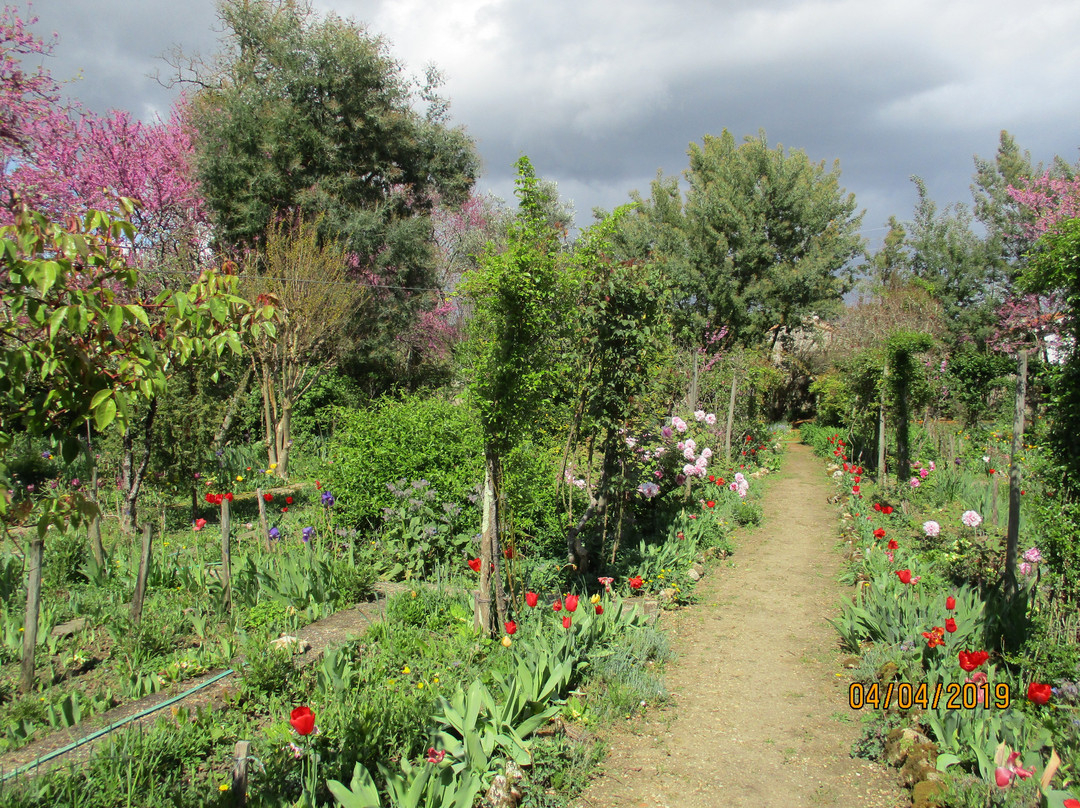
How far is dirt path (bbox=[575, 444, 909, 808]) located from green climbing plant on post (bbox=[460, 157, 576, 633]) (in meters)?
1.28

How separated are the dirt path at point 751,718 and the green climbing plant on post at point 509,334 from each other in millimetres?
1282

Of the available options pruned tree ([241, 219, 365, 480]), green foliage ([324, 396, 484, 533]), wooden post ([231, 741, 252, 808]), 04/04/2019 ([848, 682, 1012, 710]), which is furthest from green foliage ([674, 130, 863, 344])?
wooden post ([231, 741, 252, 808])

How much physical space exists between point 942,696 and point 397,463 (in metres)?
4.56

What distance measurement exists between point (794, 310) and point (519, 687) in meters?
20.8

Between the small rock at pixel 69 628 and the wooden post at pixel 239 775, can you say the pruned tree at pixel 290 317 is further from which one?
the wooden post at pixel 239 775

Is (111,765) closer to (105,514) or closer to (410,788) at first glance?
(410,788)

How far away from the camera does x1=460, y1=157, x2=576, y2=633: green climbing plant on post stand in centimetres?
391

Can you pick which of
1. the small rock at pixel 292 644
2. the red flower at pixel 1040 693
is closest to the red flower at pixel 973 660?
the red flower at pixel 1040 693

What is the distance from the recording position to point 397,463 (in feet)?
19.7

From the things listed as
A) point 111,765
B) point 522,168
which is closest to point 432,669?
point 111,765

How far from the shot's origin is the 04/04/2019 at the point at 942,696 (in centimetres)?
320

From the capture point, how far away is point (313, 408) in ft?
46.5

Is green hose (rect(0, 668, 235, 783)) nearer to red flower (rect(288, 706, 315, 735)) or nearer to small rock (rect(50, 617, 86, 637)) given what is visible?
red flower (rect(288, 706, 315, 735))

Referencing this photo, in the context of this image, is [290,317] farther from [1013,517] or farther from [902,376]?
[1013,517]
